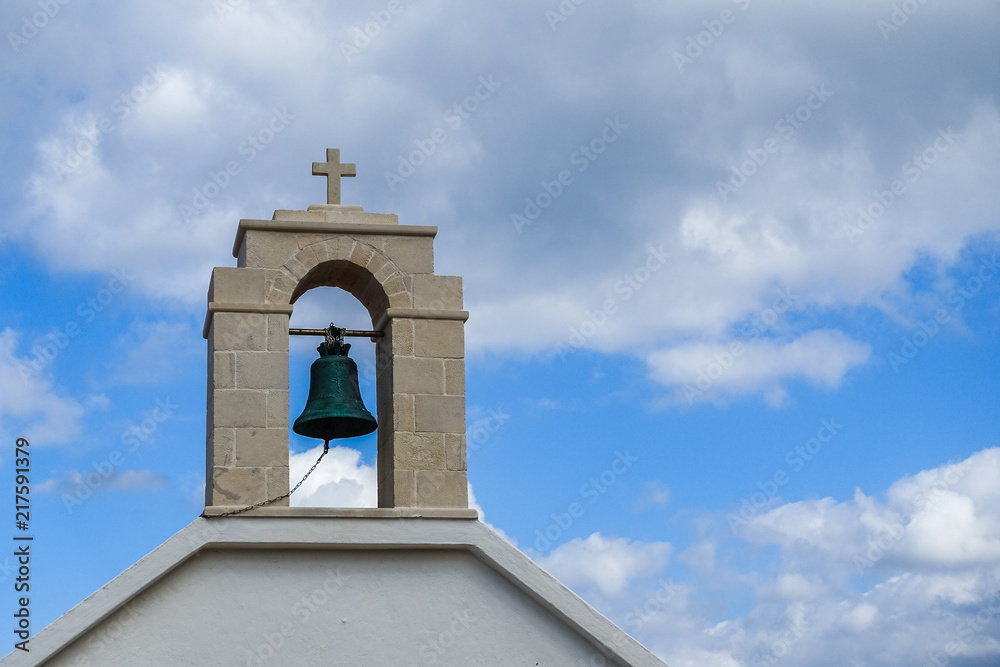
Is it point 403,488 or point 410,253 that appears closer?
point 403,488

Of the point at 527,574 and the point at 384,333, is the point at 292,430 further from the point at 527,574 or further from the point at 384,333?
the point at 527,574

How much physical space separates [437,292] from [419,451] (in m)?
1.07

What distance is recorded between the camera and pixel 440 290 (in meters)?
8.58

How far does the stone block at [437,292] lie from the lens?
8.53 meters

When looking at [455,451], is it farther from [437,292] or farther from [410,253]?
[410,253]

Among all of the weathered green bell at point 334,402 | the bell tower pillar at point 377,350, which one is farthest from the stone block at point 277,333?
the weathered green bell at point 334,402

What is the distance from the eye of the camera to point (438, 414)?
835cm

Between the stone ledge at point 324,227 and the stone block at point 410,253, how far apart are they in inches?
1.7

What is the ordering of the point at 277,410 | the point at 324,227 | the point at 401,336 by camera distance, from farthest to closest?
1. the point at 324,227
2. the point at 401,336
3. the point at 277,410

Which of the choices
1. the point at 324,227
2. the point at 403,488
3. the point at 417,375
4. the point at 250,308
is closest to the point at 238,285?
the point at 250,308

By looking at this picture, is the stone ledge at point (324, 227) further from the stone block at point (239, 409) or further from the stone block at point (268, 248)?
the stone block at point (239, 409)

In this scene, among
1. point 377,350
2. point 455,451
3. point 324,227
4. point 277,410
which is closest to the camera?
point 277,410

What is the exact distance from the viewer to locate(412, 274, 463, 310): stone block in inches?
336

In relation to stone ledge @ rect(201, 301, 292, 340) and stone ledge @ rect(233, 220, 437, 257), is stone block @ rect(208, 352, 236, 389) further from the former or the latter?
stone ledge @ rect(233, 220, 437, 257)
